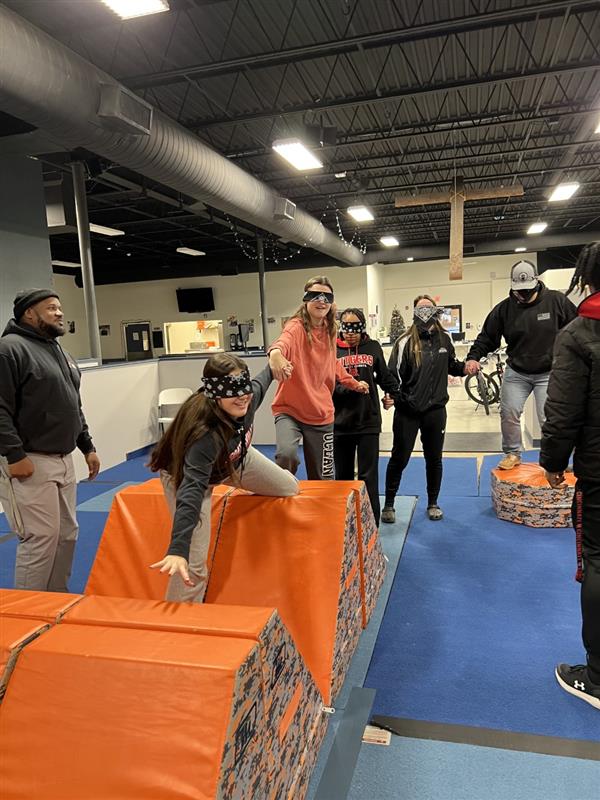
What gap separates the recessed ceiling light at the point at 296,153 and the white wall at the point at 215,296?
8.86 m

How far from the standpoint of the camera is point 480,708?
79.4 inches

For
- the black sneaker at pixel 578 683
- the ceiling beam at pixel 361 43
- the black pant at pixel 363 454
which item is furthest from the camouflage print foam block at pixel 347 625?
the ceiling beam at pixel 361 43

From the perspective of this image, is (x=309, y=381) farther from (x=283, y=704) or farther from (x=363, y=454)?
(x=283, y=704)

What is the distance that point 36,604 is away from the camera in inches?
63.9

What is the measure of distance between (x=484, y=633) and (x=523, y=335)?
2.05m

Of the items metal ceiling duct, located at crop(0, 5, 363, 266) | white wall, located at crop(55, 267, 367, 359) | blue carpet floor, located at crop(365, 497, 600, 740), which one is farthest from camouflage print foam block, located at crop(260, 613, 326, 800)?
white wall, located at crop(55, 267, 367, 359)

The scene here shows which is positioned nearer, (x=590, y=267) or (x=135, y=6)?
(x=590, y=267)

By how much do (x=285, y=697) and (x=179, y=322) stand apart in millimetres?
15678

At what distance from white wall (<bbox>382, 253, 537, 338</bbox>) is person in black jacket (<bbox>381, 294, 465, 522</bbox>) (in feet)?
47.8

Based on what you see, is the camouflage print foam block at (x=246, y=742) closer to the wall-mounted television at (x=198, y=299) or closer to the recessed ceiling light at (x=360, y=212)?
the recessed ceiling light at (x=360, y=212)

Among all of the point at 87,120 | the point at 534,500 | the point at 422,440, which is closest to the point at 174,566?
the point at 422,440

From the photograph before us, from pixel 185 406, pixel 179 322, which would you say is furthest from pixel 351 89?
pixel 179 322

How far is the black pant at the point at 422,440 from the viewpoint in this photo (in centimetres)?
373

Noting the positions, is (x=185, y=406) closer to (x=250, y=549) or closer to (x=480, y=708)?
(x=250, y=549)
